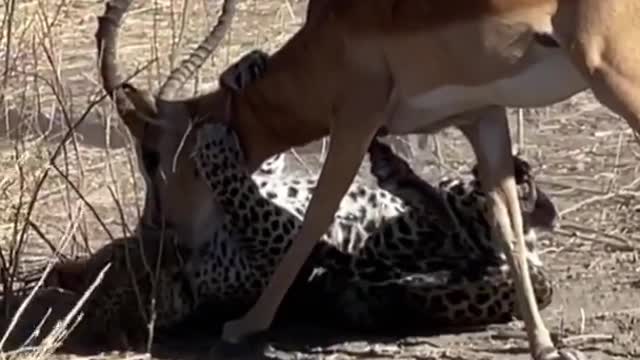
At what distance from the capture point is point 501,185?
6.04 m

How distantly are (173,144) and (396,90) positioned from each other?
0.90m

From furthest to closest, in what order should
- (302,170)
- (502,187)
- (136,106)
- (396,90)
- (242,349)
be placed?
(302,170), (136,106), (502,187), (242,349), (396,90)

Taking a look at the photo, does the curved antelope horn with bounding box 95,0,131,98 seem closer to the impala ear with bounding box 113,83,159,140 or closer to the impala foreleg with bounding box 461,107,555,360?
the impala ear with bounding box 113,83,159,140

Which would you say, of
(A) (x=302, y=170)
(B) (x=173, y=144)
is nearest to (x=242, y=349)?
(B) (x=173, y=144)

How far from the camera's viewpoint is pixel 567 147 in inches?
322

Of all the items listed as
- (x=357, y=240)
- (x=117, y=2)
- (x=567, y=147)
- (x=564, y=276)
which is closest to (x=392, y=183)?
(x=357, y=240)

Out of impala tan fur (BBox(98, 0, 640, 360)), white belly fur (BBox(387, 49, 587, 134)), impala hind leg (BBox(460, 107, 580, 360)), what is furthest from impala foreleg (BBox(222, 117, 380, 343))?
impala hind leg (BBox(460, 107, 580, 360))

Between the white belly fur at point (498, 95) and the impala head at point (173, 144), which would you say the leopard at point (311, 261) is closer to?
the impala head at point (173, 144)

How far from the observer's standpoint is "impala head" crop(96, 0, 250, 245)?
20.5 feet

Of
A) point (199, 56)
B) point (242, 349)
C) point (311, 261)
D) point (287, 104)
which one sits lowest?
point (242, 349)

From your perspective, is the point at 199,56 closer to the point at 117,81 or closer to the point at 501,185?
the point at 117,81

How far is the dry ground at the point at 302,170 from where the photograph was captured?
593 centimetres

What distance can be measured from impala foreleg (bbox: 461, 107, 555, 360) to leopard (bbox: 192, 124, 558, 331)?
0.10 meters

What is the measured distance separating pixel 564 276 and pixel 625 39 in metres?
1.42
